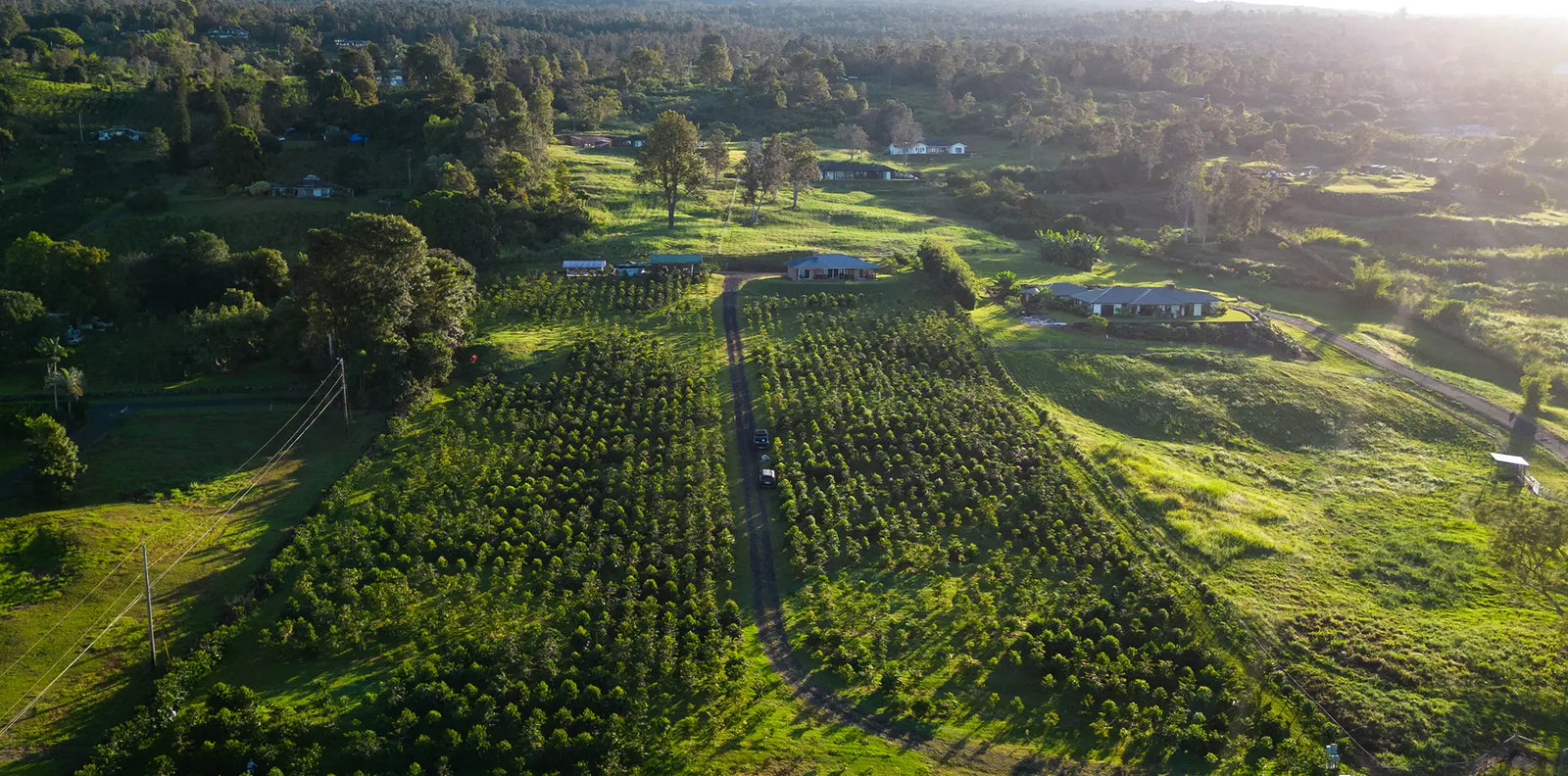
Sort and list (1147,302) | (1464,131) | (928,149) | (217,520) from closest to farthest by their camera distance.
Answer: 1. (217,520)
2. (1147,302)
3. (928,149)
4. (1464,131)

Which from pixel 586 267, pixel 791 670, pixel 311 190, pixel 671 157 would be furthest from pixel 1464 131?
pixel 791 670

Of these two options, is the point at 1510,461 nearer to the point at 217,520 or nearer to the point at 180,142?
the point at 217,520

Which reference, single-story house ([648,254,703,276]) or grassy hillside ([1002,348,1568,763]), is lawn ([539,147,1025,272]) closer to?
single-story house ([648,254,703,276])

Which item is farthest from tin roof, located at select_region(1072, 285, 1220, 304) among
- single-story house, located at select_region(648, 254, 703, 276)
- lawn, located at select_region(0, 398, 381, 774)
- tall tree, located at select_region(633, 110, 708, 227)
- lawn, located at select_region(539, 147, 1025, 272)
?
lawn, located at select_region(0, 398, 381, 774)

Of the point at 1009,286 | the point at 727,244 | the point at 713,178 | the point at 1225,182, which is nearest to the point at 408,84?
the point at 713,178

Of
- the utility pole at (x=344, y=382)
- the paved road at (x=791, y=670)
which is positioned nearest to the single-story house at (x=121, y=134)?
the utility pole at (x=344, y=382)

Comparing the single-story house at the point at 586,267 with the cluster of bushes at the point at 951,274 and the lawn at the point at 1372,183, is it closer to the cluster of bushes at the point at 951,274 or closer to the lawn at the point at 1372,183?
the cluster of bushes at the point at 951,274
